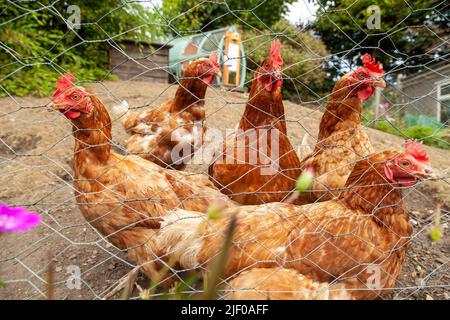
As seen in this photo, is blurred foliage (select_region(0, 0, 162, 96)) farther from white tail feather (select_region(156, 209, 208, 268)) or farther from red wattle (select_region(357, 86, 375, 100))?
white tail feather (select_region(156, 209, 208, 268))

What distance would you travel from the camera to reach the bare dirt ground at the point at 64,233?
1133 millimetres

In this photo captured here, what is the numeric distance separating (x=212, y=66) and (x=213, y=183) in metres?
0.71

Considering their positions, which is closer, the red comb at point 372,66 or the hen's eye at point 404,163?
the hen's eye at point 404,163

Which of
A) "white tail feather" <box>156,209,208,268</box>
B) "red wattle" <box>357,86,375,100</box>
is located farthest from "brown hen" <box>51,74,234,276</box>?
"red wattle" <box>357,86,375,100</box>

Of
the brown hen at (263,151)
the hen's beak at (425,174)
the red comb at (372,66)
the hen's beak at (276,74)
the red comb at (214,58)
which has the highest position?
the red comb at (214,58)

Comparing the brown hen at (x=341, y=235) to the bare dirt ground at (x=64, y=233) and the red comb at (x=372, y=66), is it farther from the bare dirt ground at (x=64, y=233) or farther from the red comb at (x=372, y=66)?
the red comb at (x=372, y=66)

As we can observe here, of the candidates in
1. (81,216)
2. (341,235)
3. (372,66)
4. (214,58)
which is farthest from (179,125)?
(341,235)

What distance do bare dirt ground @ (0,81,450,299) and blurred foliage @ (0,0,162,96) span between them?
0.47 meters

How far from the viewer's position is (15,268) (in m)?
1.27

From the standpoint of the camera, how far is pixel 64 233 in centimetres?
158

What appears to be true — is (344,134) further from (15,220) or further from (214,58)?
(15,220)

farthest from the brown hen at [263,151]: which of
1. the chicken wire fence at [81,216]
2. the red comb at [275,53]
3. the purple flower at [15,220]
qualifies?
the purple flower at [15,220]

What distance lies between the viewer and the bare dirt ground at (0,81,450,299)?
44.6 inches

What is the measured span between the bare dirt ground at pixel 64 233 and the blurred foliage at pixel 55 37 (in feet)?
1.53
